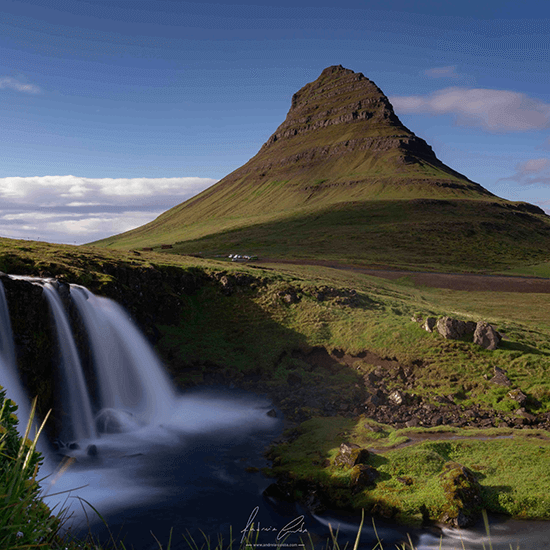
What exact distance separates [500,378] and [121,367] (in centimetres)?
2361

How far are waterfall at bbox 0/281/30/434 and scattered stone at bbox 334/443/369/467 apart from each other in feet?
46.6

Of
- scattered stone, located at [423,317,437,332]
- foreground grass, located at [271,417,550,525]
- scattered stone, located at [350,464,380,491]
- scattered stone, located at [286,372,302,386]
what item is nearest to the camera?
foreground grass, located at [271,417,550,525]

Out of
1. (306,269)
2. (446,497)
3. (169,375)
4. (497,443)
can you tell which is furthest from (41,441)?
(306,269)

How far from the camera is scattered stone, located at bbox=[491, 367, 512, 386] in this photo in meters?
24.5

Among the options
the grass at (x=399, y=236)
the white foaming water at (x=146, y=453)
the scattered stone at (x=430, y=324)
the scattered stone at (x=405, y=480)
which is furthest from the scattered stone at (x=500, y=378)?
the grass at (x=399, y=236)

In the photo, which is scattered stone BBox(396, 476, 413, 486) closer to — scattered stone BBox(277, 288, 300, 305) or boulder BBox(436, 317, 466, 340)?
boulder BBox(436, 317, 466, 340)

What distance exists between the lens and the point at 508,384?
24406 millimetres

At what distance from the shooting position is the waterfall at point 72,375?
23.0 meters

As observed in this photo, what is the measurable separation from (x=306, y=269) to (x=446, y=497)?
4990cm

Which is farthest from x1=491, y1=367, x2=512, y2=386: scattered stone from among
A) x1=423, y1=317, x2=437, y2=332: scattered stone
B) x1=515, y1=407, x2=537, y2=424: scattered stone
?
x1=423, y1=317, x2=437, y2=332: scattered stone

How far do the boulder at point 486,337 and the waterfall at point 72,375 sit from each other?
2428 centimetres

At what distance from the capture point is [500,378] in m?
24.9

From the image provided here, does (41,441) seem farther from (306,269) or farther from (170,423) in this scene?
(306,269)

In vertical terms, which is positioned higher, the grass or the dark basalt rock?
the grass
